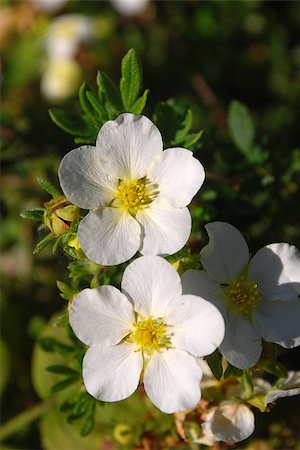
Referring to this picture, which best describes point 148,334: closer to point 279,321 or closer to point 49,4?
point 279,321

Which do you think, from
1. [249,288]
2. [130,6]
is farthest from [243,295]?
[130,6]

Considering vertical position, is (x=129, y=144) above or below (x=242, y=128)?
above

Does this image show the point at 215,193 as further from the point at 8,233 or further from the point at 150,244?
the point at 8,233

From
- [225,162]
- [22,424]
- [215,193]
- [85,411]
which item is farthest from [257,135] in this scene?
[22,424]

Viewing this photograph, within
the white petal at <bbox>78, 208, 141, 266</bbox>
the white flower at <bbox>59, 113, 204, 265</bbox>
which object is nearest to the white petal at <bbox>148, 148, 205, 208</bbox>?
the white flower at <bbox>59, 113, 204, 265</bbox>

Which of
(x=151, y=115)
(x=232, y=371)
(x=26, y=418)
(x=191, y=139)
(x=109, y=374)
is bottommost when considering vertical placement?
(x=26, y=418)

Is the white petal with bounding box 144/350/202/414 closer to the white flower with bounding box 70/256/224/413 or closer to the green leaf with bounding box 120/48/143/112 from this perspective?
the white flower with bounding box 70/256/224/413

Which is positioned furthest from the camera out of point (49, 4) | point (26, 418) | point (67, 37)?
point (49, 4)
